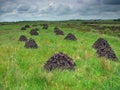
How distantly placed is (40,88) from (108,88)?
7.19 feet

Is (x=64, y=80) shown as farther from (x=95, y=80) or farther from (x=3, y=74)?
(x=3, y=74)

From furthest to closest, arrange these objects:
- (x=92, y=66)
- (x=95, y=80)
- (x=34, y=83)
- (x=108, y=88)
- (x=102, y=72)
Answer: (x=92, y=66) → (x=102, y=72) → (x=95, y=80) → (x=34, y=83) → (x=108, y=88)

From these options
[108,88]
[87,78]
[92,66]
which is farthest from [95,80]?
[92,66]

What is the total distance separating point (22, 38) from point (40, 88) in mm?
24778

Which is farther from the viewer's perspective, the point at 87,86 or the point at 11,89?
the point at 87,86

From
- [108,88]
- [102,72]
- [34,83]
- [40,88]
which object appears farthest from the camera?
[102,72]

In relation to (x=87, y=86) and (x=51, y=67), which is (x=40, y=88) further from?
(x=51, y=67)

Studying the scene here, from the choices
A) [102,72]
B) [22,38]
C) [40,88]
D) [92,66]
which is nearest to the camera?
[40,88]

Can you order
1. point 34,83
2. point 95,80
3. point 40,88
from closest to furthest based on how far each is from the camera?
1. point 40,88
2. point 34,83
3. point 95,80

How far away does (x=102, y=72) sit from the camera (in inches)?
487

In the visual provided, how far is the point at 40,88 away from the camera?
29.7 ft

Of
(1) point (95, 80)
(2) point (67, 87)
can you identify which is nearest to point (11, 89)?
(2) point (67, 87)

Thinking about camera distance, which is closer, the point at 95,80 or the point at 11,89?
the point at 11,89

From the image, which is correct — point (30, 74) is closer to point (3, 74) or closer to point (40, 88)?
point (3, 74)
